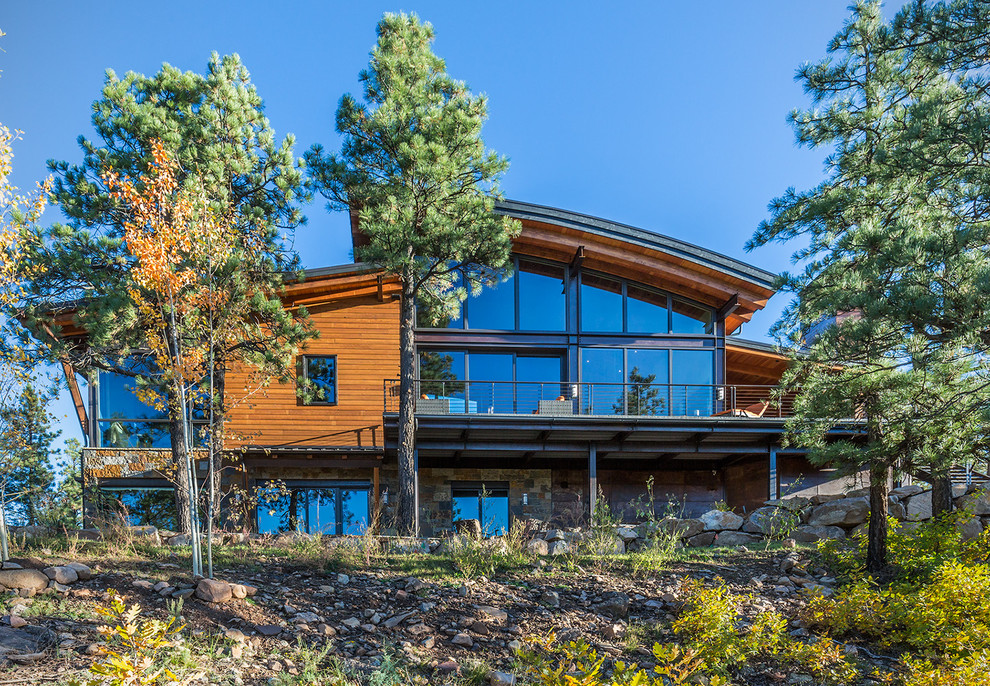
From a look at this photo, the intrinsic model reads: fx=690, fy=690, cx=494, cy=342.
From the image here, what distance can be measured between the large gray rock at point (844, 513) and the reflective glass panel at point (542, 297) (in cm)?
711

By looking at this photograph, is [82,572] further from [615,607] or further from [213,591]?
[615,607]

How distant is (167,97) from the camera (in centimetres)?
1177

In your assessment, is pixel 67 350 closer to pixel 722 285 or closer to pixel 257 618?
pixel 257 618

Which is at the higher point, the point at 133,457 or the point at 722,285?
the point at 722,285

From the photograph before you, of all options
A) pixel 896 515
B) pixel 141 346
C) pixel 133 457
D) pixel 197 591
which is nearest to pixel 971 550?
pixel 896 515

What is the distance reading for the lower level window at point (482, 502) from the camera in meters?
15.5

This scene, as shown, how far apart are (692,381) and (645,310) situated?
6.60 feet

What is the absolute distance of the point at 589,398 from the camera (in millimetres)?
15789

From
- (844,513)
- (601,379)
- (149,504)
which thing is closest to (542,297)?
(601,379)

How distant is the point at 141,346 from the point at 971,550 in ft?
38.7

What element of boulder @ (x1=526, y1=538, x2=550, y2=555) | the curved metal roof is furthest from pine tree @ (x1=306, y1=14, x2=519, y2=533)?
the curved metal roof

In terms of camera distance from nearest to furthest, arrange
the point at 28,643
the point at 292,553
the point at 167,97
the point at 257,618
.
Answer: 1. the point at 28,643
2. the point at 257,618
3. the point at 292,553
4. the point at 167,97

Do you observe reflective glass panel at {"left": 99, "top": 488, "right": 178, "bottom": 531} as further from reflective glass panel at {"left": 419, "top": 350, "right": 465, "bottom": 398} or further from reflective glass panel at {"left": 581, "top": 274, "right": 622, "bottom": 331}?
reflective glass panel at {"left": 581, "top": 274, "right": 622, "bottom": 331}

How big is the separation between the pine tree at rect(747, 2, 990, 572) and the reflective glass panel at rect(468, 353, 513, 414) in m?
7.56
